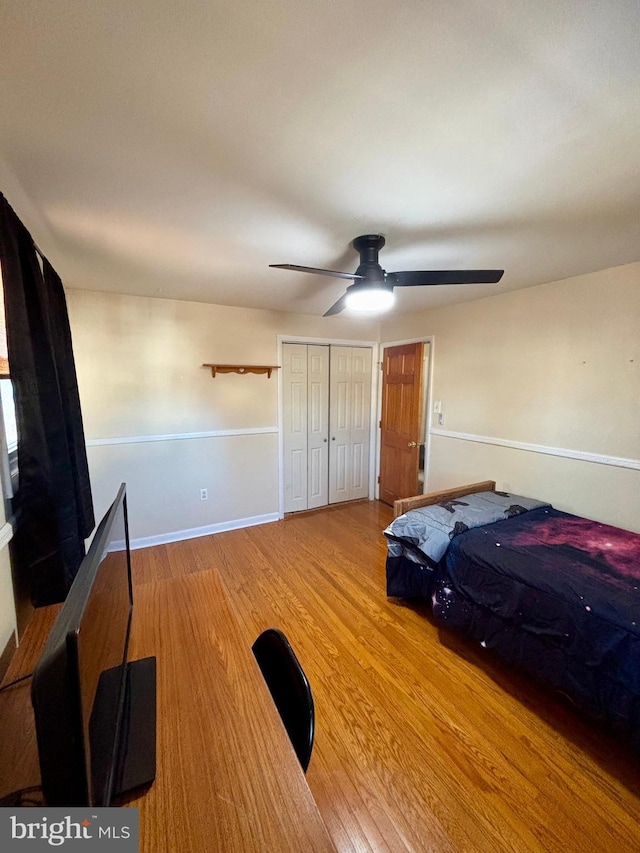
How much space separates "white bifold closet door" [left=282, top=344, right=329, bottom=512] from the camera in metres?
3.85

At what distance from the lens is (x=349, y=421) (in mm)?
4289

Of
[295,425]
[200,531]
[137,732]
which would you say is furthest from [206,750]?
[295,425]

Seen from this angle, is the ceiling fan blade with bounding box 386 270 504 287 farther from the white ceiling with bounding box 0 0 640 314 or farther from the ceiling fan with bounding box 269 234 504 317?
the white ceiling with bounding box 0 0 640 314

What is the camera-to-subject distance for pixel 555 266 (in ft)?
7.42

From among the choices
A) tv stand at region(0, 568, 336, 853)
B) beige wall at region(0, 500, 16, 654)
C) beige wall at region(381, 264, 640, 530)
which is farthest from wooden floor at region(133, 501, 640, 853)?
beige wall at region(381, 264, 640, 530)

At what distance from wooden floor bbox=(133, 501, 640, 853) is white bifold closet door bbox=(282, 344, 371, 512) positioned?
1666 millimetres

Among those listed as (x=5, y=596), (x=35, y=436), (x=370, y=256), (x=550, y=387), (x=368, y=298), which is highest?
(x=370, y=256)

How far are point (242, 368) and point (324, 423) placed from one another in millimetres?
1219

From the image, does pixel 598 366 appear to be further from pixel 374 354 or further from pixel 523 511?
pixel 374 354

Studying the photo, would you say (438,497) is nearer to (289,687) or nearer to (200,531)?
Result: (289,687)

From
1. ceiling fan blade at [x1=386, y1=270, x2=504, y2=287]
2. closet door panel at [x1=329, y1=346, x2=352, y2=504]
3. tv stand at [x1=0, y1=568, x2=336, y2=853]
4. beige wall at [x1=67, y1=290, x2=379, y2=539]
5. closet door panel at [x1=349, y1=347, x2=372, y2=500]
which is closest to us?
tv stand at [x1=0, y1=568, x2=336, y2=853]

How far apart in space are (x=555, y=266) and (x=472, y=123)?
167 centimetres

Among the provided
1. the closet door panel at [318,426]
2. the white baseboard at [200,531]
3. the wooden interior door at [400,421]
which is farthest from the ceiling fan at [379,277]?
the white baseboard at [200,531]

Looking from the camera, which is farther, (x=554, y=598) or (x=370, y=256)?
(x=370, y=256)
